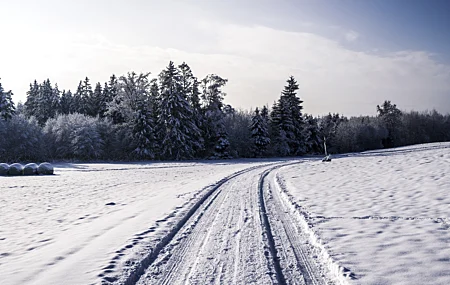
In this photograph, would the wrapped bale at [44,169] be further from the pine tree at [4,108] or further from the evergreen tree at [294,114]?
the evergreen tree at [294,114]

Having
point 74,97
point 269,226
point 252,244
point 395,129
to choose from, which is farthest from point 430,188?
point 395,129

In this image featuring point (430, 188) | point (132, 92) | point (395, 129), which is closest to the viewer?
point (430, 188)

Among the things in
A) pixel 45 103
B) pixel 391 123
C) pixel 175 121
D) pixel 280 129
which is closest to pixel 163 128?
pixel 175 121

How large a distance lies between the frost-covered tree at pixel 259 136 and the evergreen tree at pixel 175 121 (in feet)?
33.3

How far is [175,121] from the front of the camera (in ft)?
155

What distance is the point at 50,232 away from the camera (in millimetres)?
7898

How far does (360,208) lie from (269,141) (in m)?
45.7

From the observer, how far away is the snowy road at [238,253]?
4645 mm

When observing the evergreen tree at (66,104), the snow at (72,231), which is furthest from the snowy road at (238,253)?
the evergreen tree at (66,104)

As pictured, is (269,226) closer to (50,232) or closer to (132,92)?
(50,232)

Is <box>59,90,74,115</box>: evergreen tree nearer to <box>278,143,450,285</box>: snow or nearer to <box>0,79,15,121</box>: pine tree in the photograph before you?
<box>0,79,15,121</box>: pine tree

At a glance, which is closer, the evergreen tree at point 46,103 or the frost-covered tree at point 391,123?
the evergreen tree at point 46,103

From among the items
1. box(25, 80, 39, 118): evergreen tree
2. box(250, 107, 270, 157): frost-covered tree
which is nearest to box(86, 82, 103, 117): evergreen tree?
box(25, 80, 39, 118): evergreen tree

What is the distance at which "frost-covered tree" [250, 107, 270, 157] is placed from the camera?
54.4 metres
